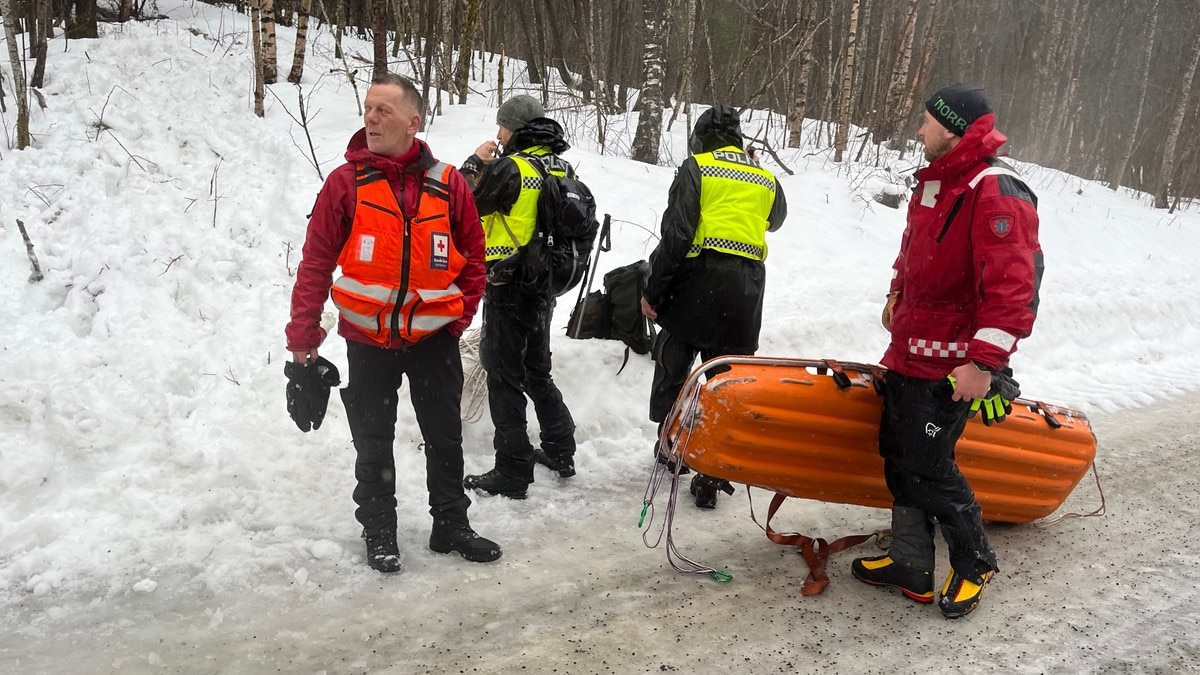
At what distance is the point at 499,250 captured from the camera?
4066mm

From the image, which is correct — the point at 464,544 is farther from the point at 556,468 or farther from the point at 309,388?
the point at 556,468

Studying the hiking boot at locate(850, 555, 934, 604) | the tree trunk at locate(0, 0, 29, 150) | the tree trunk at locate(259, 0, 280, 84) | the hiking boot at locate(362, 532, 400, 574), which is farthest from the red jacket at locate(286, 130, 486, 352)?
the tree trunk at locate(259, 0, 280, 84)

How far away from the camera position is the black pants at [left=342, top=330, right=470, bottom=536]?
3.46m

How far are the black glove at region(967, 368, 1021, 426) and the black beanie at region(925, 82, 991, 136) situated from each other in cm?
99

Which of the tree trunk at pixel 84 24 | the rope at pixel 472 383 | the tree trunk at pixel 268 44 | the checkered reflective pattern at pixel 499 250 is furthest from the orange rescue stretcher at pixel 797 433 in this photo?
the tree trunk at pixel 84 24

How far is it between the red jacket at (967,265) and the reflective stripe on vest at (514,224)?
1.81m

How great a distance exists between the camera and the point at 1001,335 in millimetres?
2887

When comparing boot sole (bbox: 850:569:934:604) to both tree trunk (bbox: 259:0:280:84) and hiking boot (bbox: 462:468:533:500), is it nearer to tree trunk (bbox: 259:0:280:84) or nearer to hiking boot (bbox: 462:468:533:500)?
hiking boot (bbox: 462:468:533:500)

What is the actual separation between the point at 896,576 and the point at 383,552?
7.41 feet

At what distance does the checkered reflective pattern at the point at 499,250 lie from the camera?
405cm

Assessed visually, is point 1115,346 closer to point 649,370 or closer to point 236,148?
point 649,370

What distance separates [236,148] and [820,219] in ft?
20.6

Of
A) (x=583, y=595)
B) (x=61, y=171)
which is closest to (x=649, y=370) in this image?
(x=583, y=595)

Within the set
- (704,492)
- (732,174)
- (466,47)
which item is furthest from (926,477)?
(466,47)
